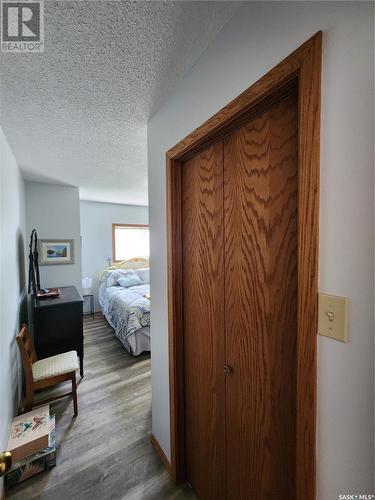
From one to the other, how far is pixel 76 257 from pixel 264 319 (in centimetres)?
346

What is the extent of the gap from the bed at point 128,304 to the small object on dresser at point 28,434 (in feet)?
4.51

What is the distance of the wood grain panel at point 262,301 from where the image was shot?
0.82 m

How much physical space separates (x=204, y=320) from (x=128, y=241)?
4674 millimetres

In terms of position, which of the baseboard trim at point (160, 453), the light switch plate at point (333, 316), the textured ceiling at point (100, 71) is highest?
the textured ceiling at point (100, 71)

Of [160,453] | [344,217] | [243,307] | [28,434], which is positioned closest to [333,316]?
[344,217]

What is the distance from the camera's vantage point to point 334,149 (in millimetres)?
604

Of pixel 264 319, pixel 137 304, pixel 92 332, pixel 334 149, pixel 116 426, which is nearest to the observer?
pixel 334 149

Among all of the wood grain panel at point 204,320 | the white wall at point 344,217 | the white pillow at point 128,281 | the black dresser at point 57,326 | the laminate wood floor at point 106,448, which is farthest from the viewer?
the white pillow at point 128,281

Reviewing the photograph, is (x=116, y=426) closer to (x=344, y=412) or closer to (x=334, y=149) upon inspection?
(x=344, y=412)

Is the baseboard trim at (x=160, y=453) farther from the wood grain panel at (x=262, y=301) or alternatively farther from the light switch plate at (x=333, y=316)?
the light switch plate at (x=333, y=316)

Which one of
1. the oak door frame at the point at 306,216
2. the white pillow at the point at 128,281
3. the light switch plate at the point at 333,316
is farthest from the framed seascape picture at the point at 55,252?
the light switch plate at the point at 333,316

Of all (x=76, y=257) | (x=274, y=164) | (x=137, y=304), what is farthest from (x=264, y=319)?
(x=76, y=257)

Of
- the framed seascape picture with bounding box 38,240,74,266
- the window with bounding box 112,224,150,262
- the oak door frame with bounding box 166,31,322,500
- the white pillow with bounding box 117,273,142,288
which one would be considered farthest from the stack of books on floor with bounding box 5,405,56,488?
the window with bounding box 112,224,150,262

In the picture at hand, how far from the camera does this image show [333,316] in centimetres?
61
